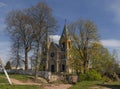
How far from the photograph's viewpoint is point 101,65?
60312 millimetres

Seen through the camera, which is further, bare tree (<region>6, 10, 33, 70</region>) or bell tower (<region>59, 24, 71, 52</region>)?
bell tower (<region>59, 24, 71, 52</region>)

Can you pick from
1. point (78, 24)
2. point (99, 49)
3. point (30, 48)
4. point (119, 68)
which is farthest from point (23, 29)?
point (119, 68)

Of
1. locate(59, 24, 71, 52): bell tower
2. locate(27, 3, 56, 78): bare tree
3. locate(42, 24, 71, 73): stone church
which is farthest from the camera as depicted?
locate(42, 24, 71, 73): stone church

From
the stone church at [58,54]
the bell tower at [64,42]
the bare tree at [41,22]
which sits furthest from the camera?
the stone church at [58,54]

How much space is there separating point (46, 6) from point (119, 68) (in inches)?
1505

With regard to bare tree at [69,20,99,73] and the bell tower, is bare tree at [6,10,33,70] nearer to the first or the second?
bare tree at [69,20,99,73]

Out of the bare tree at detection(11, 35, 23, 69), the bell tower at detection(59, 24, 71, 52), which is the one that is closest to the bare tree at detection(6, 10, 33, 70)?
the bare tree at detection(11, 35, 23, 69)

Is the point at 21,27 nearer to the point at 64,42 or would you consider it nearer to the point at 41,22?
the point at 41,22

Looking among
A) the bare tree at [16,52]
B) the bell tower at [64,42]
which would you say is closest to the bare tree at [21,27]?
the bare tree at [16,52]

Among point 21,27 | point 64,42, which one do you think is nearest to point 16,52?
point 21,27

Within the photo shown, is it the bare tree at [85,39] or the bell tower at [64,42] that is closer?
the bare tree at [85,39]

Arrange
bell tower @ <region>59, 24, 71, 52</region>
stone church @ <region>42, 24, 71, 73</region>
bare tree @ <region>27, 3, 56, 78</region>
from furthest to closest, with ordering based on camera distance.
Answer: stone church @ <region>42, 24, 71, 73</region>
bell tower @ <region>59, 24, 71, 52</region>
bare tree @ <region>27, 3, 56, 78</region>

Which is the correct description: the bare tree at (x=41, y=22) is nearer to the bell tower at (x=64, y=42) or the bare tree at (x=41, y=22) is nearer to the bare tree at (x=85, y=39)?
the bare tree at (x=85, y=39)

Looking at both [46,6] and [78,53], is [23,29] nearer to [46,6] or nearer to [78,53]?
[46,6]
